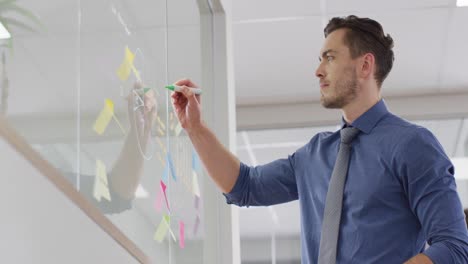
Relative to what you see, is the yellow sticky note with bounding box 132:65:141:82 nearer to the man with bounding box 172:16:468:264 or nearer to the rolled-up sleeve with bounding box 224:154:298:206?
the man with bounding box 172:16:468:264

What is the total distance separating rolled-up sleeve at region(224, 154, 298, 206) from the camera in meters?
1.99

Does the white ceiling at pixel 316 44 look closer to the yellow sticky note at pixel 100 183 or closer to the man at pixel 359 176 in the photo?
the man at pixel 359 176

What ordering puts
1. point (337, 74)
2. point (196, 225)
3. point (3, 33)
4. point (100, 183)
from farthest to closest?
1. point (196, 225)
2. point (337, 74)
3. point (100, 183)
4. point (3, 33)

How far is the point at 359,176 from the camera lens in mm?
1857

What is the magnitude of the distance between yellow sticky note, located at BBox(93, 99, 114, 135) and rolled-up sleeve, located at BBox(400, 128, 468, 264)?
0.64m

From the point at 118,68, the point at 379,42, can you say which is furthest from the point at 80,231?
the point at 379,42

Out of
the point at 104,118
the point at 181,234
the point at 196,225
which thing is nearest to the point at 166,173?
the point at 181,234

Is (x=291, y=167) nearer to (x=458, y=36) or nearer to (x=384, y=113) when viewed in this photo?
(x=384, y=113)

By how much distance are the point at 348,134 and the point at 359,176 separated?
121 mm

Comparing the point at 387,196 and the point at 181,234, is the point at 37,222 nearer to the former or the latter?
the point at 387,196

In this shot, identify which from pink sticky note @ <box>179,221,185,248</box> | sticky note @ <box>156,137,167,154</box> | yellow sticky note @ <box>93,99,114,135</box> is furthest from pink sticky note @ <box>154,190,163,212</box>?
yellow sticky note @ <box>93,99,114,135</box>

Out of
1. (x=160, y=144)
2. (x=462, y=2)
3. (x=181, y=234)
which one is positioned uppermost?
(x=462, y=2)

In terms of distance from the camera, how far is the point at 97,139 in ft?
5.13

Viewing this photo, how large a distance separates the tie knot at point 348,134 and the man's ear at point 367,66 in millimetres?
175
